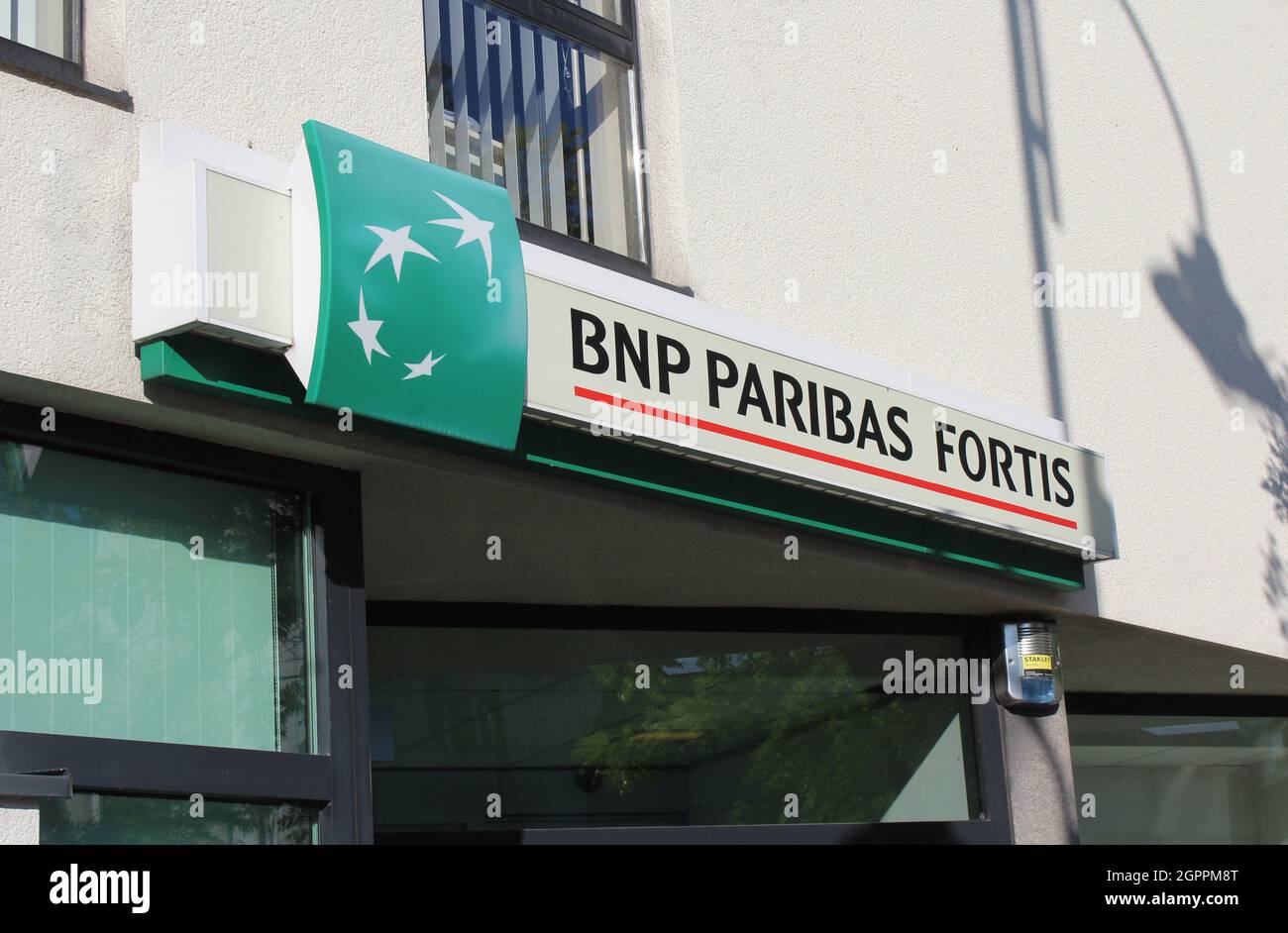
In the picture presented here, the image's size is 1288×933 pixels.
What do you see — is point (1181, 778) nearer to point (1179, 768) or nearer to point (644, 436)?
point (1179, 768)

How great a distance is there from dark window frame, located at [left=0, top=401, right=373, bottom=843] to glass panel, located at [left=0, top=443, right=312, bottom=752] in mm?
51

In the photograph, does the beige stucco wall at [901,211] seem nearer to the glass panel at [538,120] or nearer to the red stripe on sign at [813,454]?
the glass panel at [538,120]

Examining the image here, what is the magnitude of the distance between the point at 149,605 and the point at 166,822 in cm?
55

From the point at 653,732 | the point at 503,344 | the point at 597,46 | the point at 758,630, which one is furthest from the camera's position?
the point at 758,630

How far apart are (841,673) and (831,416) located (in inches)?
65.2

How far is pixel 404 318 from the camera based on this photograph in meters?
4.24

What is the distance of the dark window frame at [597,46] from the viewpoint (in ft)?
18.0

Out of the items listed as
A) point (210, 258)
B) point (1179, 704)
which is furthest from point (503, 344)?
point (1179, 704)

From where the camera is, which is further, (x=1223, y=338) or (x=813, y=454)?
(x=1223, y=338)

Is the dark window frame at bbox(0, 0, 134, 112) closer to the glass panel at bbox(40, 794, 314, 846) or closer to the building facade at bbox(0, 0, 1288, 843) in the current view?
the building facade at bbox(0, 0, 1288, 843)

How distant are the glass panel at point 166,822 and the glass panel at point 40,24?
1.93 meters

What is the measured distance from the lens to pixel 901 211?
6711 millimetres

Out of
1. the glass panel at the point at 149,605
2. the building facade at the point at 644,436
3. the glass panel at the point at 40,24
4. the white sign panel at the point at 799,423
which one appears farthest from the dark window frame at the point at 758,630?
the glass panel at the point at 40,24
